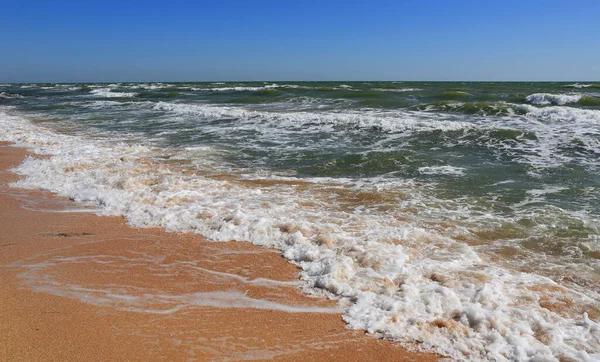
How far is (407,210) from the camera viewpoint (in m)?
5.77

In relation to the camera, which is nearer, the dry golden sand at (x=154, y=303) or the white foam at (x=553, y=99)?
the dry golden sand at (x=154, y=303)

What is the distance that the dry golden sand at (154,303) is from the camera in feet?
9.40

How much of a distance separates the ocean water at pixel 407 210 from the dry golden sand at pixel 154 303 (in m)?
0.30

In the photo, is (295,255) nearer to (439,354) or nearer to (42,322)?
(439,354)

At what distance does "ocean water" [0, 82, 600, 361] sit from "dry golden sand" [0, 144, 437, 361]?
30 centimetres

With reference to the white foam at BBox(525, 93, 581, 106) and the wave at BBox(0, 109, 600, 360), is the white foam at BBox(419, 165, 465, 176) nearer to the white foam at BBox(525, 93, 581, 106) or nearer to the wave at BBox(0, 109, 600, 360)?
the wave at BBox(0, 109, 600, 360)

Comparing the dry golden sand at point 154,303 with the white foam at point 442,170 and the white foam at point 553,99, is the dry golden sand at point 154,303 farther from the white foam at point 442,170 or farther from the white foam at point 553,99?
the white foam at point 553,99

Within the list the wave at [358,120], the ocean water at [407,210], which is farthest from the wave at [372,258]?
the wave at [358,120]

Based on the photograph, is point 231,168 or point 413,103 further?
point 413,103

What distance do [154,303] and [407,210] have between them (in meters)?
3.61

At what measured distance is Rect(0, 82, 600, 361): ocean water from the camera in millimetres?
3180

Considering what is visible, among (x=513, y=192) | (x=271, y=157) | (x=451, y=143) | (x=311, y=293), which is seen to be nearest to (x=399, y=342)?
(x=311, y=293)

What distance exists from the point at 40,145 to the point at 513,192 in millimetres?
11489

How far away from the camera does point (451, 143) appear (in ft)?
36.9
